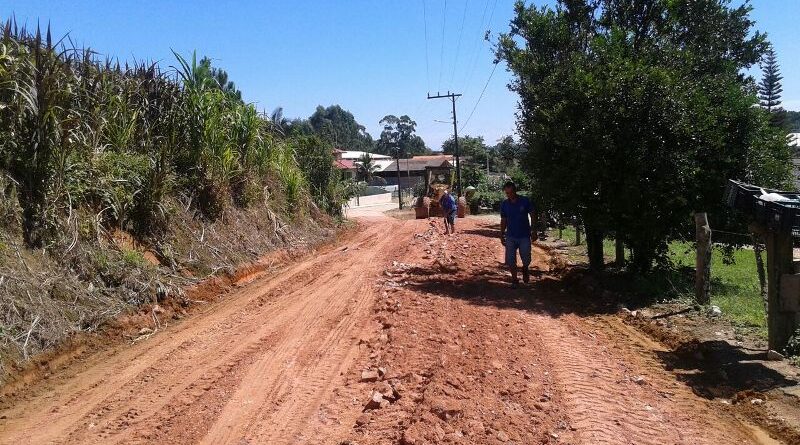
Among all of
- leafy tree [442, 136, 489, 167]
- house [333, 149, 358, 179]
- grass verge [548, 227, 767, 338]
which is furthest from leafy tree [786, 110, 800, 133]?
leafy tree [442, 136, 489, 167]

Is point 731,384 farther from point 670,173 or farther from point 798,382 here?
point 670,173

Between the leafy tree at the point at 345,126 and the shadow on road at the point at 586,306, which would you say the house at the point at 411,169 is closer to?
the leafy tree at the point at 345,126

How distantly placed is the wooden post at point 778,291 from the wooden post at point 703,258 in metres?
2.00

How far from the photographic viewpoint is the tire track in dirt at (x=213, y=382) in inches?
172

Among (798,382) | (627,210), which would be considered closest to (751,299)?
(627,210)

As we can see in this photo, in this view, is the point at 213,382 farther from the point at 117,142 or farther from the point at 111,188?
the point at 117,142

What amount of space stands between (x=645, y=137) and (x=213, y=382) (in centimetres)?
670

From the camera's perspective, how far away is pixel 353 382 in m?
5.08

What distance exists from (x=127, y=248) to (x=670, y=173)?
7.68 m

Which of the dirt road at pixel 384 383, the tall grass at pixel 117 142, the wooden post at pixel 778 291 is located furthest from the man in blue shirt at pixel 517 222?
the tall grass at pixel 117 142

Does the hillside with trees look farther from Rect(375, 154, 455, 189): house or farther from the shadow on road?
Rect(375, 154, 455, 189): house

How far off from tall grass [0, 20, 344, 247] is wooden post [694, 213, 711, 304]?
25.4ft

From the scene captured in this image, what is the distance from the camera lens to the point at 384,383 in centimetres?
492

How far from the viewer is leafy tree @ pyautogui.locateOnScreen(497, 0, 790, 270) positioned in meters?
8.57
